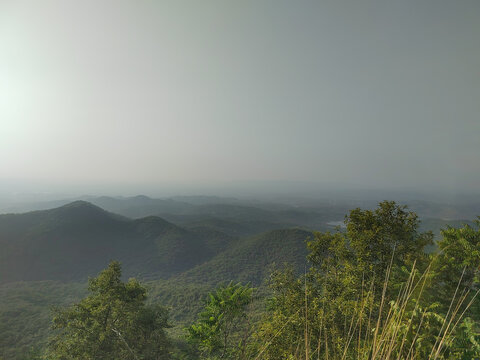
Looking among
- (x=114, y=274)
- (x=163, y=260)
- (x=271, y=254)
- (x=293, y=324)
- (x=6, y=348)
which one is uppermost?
(x=293, y=324)

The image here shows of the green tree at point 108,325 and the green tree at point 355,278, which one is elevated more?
the green tree at point 355,278

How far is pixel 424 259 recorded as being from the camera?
842 cm

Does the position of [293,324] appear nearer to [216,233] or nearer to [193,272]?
[193,272]

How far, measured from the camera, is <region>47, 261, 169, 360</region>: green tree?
14.7 meters

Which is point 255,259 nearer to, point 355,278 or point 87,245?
point 355,278

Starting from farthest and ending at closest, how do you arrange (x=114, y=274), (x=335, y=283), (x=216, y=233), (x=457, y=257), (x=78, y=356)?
1. (x=216, y=233)
2. (x=114, y=274)
3. (x=78, y=356)
4. (x=335, y=283)
5. (x=457, y=257)

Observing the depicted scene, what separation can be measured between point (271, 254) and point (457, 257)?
11548 centimetres

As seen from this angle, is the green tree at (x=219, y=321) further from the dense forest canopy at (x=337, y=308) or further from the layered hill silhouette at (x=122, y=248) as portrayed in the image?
the layered hill silhouette at (x=122, y=248)

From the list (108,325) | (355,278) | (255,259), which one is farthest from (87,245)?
(355,278)

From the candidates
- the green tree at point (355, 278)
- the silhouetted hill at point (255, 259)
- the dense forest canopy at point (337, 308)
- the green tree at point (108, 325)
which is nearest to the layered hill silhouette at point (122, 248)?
the silhouetted hill at point (255, 259)

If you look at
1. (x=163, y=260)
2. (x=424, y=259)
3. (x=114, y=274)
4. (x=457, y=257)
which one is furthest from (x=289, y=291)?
(x=163, y=260)

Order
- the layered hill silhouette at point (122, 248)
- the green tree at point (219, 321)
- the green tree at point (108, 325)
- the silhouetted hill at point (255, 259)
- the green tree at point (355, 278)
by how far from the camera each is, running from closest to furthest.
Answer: the green tree at point (355, 278)
the green tree at point (219, 321)
the green tree at point (108, 325)
the silhouetted hill at point (255, 259)
the layered hill silhouette at point (122, 248)

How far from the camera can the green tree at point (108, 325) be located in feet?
48.2

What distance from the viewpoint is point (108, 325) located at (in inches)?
632
